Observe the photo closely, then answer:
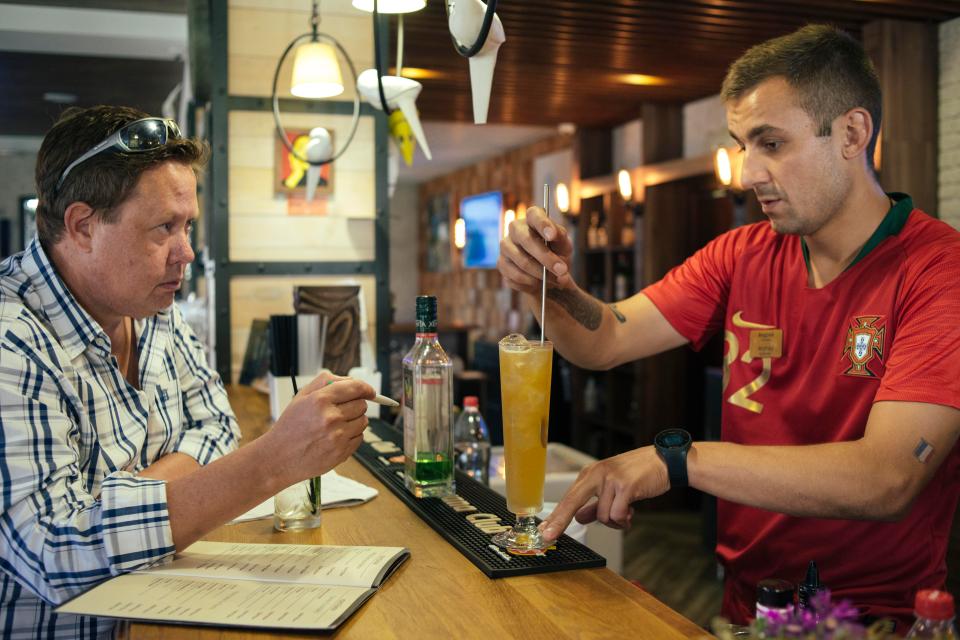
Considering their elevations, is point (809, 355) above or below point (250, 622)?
above

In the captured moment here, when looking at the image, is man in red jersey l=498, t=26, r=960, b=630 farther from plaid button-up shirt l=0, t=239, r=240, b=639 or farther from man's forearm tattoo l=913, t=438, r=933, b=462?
plaid button-up shirt l=0, t=239, r=240, b=639

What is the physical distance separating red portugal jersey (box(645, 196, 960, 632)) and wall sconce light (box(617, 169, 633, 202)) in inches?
195

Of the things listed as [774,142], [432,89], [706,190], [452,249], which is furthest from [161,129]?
[452,249]

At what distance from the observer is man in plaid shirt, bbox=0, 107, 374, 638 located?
3.68 feet

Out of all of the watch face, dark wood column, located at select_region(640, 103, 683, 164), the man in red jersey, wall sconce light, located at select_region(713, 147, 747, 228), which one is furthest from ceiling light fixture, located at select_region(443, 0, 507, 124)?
dark wood column, located at select_region(640, 103, 683, 164)

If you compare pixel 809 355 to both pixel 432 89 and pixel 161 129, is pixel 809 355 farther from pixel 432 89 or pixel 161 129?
pixel 432 89

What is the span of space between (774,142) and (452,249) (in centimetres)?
1058

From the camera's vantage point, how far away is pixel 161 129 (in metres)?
1.40

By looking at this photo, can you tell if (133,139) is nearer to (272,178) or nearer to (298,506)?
(298,506)

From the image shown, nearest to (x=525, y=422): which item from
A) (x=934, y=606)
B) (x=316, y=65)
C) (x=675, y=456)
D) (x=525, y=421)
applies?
(x=525, y=421)

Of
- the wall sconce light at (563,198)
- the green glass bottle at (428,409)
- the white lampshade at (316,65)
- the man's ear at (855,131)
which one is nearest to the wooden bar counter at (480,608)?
the green glass bottle at (428,409)

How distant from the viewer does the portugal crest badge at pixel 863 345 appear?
1554mm

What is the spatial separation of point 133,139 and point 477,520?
2.72 feet

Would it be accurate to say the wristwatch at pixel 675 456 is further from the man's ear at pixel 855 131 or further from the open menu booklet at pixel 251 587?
the man's ear at pixel 855 131
